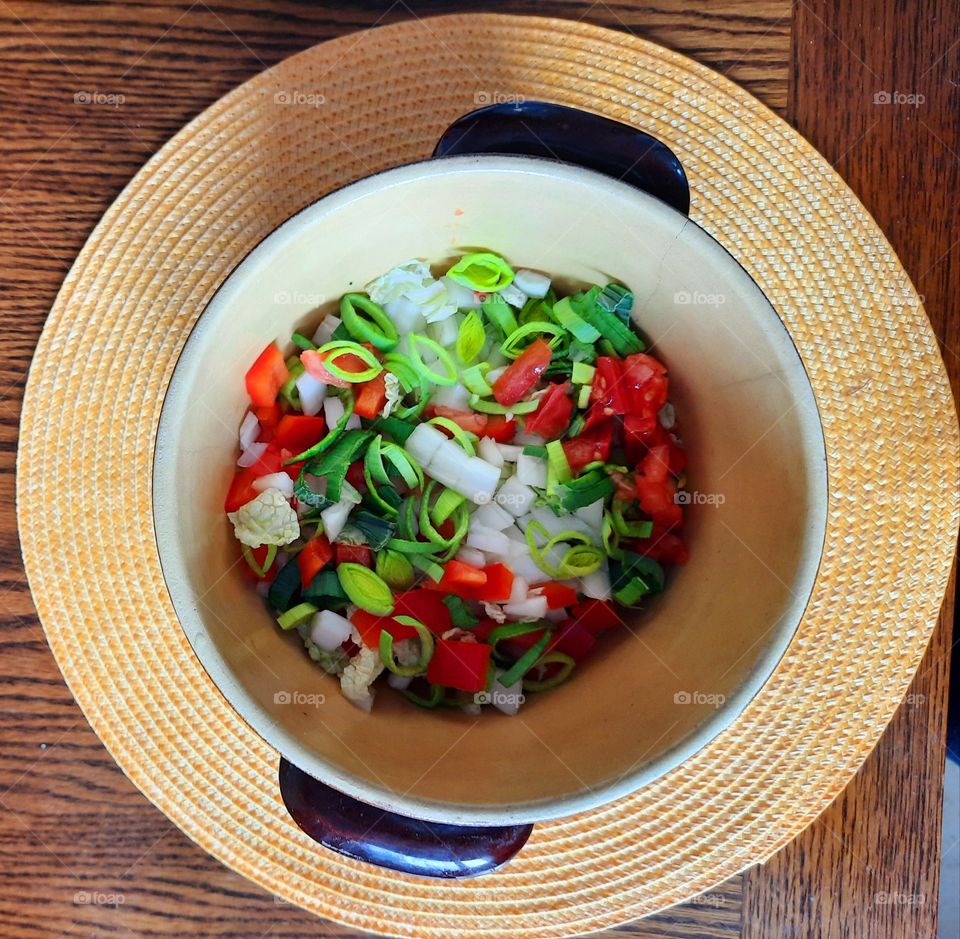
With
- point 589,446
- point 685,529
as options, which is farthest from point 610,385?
point 685,529

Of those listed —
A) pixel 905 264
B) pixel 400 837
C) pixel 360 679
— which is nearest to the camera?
pixel 400 837

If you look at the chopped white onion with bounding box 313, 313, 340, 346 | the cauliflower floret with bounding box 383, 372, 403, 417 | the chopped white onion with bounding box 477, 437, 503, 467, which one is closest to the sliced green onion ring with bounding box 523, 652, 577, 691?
the chopped white onion with bounding box 477, 437, 503, 467

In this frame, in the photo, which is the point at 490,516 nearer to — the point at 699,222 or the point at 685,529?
the point at 685,529

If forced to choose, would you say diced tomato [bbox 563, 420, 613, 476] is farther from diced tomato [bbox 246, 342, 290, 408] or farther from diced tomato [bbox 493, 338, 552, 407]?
diced tomato [bbox 246, 342, 290, 408]

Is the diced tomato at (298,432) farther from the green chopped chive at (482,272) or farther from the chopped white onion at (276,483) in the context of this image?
the green chopped chive at (482,272)

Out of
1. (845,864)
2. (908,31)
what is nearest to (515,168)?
(908,31)

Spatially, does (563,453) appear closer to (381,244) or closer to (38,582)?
(381,244)
